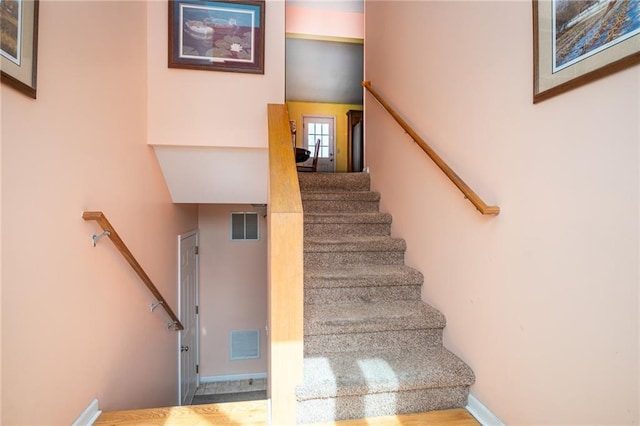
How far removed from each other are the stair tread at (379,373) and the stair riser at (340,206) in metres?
1.30

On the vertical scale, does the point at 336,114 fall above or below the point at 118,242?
above

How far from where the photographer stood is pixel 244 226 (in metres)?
4.70

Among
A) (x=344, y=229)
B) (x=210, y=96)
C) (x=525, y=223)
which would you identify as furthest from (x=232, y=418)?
(x=210, y=96)

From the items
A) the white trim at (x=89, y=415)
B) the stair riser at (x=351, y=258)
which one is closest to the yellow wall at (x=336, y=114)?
the stair riser at (x=351, y=258)

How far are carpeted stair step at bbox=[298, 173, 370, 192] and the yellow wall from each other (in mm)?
3581

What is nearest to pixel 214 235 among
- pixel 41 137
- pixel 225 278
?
pixel 225 278

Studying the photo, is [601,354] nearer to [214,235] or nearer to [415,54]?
[415,54]

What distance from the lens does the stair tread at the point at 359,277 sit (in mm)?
1933

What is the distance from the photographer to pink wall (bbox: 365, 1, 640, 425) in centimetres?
92

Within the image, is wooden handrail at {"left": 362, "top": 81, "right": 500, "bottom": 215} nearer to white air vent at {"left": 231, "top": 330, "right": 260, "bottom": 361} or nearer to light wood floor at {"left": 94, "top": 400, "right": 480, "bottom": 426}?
light wood floor at {"left": 94, "top": 400, "right": 480, "bottom": 426}

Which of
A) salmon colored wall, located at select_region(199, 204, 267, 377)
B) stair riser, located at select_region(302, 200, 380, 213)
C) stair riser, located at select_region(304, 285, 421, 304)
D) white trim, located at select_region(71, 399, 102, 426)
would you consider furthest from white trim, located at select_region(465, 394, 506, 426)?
salmon colored wall, located at select_region(199, 204, 267, 377)

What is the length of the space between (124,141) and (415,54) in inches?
80.2

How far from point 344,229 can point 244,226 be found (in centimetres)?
257

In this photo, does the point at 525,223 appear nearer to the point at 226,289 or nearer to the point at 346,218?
the point at 346,218
